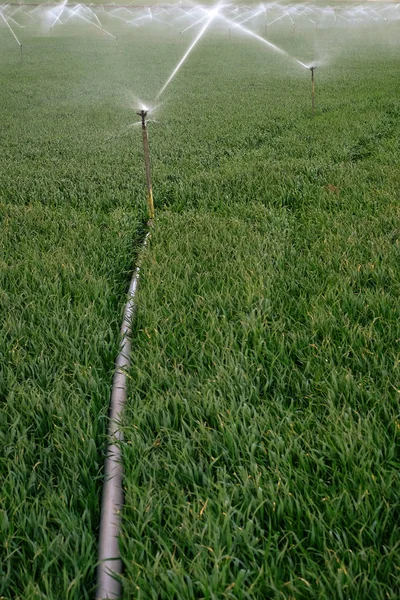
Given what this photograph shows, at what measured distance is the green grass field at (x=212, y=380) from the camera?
1457 millimetres

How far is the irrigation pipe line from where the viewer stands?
1418 mm

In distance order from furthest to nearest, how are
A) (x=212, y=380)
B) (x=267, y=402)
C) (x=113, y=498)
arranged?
(x=212, y=380), (x=267, y=402), (x=113, y=498)

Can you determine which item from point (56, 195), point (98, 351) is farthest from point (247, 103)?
point (98, 351)

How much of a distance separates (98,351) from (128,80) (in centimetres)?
2029

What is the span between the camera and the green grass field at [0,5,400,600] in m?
1.46

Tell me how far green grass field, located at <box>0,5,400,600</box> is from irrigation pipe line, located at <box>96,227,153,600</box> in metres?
0.04

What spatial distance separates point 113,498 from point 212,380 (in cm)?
71

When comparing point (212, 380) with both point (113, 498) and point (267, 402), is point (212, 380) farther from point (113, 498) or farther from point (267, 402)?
point (113, 498)

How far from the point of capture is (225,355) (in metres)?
2.39

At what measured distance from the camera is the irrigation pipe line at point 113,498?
4.65ft

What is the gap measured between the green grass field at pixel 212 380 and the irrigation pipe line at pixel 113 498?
4cm

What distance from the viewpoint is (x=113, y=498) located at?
167 cm

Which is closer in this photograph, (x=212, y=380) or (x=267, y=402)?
(x=267, y=402)

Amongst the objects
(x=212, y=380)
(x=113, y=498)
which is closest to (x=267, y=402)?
(x=212, y=380)
